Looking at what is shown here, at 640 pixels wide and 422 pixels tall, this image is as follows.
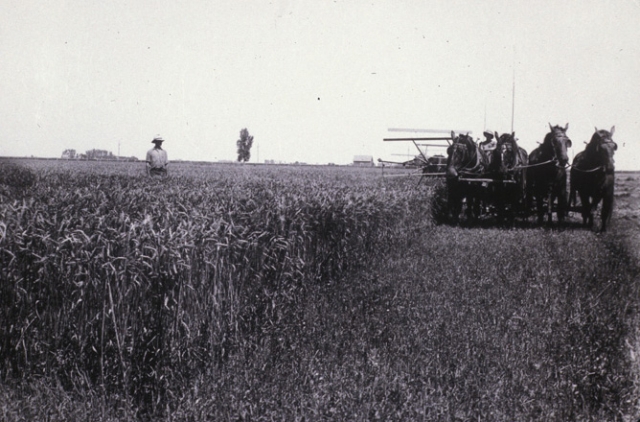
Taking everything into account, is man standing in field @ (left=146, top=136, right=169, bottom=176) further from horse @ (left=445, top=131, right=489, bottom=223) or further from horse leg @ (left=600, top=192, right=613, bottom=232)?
horse leg @ (left=600, top=192, right=613, bottom=232)

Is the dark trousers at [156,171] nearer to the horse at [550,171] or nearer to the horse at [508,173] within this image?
the horse at [508,173]

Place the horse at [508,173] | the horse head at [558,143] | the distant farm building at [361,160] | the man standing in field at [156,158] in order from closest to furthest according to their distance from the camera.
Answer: the horse head at [558,143]
the horse at [508,173]
the man standing in field at [156,158]
the distant farm building at [361,160]

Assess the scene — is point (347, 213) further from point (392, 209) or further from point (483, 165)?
point (483, 165)

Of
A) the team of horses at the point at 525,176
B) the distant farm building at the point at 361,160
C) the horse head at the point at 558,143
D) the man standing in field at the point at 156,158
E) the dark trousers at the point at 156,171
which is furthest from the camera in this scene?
the distant farm building at the point at 361,160

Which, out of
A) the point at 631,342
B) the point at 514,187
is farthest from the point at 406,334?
the point at 514,187

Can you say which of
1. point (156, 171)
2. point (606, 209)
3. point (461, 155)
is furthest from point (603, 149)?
point (156, 171)

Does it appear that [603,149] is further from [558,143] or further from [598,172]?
[558,143]

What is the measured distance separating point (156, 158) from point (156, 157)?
0.14ft

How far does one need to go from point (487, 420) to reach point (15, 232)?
3986 millimetres

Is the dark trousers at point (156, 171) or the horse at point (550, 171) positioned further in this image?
the dark trousers at point (156, 171)

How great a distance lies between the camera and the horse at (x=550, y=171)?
1339 centimetres

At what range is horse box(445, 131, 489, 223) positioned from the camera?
14.9m

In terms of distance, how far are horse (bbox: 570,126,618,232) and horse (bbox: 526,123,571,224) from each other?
0.42m

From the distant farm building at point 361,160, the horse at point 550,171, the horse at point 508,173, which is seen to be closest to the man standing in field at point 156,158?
the horse at point 508,173
